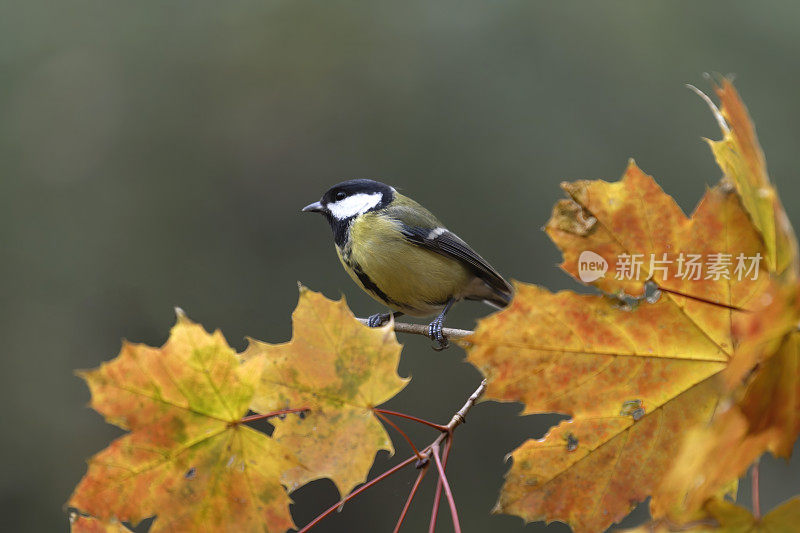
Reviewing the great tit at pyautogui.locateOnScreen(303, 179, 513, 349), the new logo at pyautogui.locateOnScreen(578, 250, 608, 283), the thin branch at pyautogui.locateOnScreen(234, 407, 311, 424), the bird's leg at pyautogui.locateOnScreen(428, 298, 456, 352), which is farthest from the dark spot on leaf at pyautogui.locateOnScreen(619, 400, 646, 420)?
the great tit at pyautogui.locateOnScreen(303, 179, 513, 349)

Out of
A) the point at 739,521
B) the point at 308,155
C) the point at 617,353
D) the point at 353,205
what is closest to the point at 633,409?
the point at 617,353

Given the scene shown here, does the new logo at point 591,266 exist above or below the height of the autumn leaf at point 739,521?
above

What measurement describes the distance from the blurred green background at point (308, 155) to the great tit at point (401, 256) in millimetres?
2104

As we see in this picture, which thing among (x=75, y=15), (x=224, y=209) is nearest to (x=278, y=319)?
(x=224, y=209)

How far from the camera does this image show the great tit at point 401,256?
6.61ft

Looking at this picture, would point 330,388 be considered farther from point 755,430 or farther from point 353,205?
point 353,205

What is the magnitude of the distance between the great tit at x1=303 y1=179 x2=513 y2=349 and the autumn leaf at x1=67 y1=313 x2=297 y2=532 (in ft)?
3.91

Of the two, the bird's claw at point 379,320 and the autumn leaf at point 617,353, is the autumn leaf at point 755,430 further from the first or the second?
the bird's claw at point 379,320

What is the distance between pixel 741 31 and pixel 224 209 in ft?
12.8

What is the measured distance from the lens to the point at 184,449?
796 mm

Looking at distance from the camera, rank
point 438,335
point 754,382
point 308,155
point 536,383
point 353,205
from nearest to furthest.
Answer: point 754,382 → point 536,383 → point 438,335 → point 353,205 → point 308,155

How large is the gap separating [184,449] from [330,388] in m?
0.17

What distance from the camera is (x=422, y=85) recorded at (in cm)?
564

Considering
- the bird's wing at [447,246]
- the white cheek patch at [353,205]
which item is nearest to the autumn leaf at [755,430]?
the bird's wing at [447,246]
